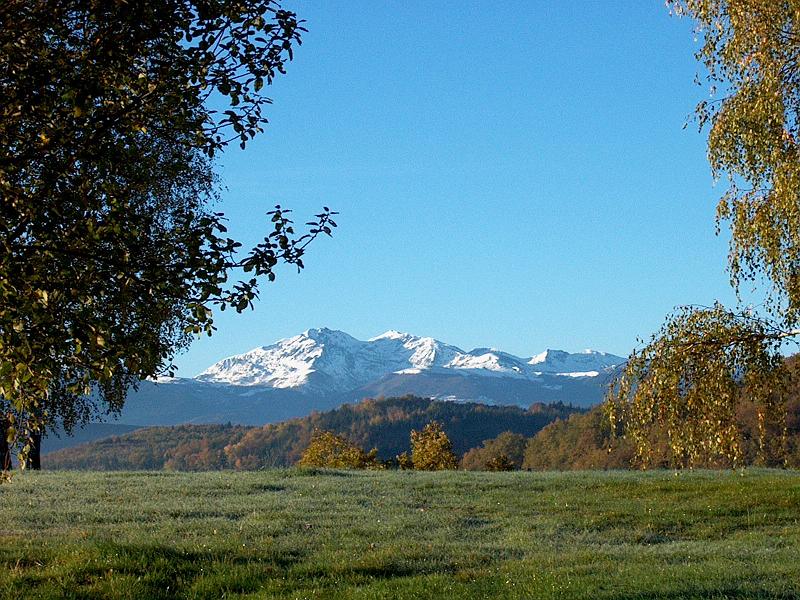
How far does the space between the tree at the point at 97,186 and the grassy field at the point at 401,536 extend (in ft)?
16.6

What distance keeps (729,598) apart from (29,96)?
12174 mm

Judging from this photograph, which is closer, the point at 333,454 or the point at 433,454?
the point at 433,454

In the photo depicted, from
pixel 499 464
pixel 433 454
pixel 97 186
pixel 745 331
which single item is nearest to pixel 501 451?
pixel 433 454

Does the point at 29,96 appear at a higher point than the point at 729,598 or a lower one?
higher

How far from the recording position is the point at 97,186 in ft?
39.3

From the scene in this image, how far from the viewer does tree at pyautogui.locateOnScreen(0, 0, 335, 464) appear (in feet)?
34.1

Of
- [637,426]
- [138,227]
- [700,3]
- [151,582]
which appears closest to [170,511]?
[151,582]

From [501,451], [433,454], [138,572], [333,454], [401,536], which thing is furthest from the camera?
[501,451]

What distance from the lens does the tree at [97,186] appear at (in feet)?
34.1

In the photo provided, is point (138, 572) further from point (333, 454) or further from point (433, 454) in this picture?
point (333, 454)

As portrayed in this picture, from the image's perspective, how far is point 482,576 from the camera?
53.1ft

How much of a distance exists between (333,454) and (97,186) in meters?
52.8

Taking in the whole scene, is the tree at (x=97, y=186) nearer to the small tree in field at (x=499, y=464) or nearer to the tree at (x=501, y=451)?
the small tree in field at (x=499, y=464)

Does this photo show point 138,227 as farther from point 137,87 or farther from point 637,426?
point 637,426
